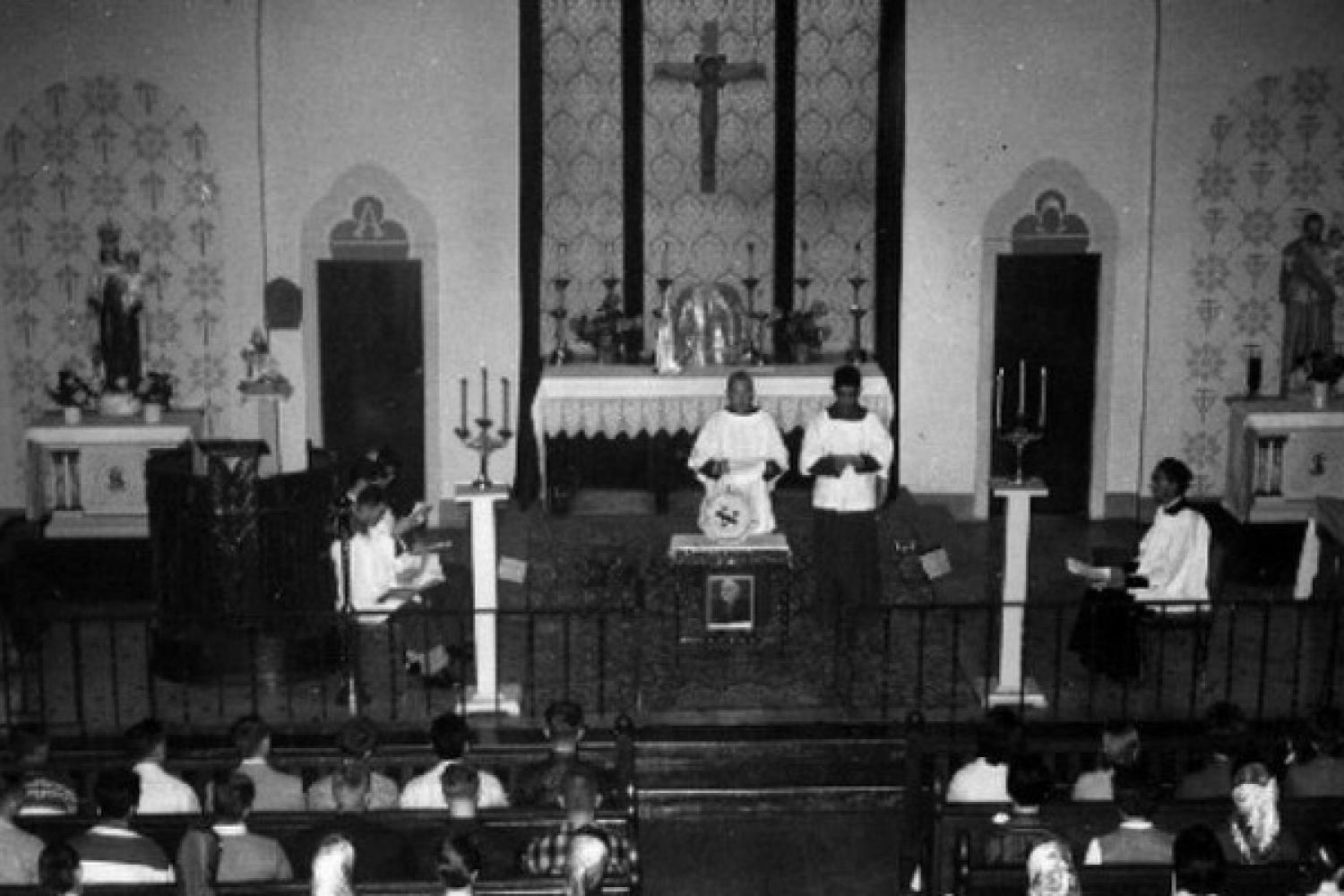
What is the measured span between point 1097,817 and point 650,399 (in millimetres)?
7668

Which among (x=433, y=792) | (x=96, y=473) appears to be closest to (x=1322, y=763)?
(x=433, y=792)

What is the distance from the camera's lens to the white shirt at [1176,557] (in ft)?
38.7

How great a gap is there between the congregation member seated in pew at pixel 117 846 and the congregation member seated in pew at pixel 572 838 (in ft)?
4.82

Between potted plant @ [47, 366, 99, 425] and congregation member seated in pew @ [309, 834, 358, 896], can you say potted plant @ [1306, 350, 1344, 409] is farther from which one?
congregation member seated in pew @ [309, 834, 358, 896]

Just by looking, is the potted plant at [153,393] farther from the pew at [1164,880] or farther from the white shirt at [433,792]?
the pew at [1164,880]

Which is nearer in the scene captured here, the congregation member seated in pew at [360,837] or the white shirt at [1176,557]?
the congregation member seated in pew at [360,837]

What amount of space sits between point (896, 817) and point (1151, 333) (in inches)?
275

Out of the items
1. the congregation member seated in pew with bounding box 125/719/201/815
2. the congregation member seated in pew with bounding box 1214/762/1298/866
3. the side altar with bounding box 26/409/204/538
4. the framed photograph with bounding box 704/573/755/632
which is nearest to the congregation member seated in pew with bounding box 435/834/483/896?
the congregation member seated in pew with bounding box 125/719/201/815

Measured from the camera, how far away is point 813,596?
13055 millimetres

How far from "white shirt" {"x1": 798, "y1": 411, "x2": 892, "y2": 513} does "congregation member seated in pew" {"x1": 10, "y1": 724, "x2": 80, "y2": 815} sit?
509 centimetres

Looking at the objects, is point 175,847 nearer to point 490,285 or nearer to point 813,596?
point 813,596

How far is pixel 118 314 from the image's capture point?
50.9 ft

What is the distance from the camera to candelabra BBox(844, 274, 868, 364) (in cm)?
1611

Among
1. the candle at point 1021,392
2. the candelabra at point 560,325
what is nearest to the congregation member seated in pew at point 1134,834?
the candle at point 1021,392
